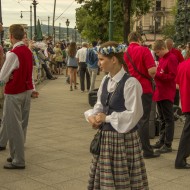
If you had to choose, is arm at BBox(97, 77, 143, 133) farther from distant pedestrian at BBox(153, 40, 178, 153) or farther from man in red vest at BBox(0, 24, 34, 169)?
distant pedestrian at BBox(153, 40, 178, 153)

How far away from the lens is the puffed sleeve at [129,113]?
3963 millimetres

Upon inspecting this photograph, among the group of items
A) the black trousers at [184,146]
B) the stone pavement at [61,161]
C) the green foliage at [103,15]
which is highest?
the green foliage at [103,15]

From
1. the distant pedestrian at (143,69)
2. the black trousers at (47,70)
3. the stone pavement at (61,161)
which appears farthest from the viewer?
the black trousers at (47,70)

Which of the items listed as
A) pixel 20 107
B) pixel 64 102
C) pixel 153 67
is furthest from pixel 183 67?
pixel 64 102

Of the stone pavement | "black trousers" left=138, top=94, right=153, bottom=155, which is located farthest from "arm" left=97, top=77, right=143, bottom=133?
"black trousers" left=138, top=94, right=153, bottom=155

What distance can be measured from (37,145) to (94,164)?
3.83 meters

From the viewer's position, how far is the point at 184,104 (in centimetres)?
621

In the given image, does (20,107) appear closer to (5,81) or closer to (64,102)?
(5,81)

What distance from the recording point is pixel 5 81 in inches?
243

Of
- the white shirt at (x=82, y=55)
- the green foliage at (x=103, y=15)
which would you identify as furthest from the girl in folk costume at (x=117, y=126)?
the green foliage at (x=103, y=15)

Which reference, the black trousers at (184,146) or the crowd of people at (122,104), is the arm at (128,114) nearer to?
the crowd of people at (122,104)

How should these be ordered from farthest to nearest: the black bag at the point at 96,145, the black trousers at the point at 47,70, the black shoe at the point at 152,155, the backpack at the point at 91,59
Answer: the black trousers at the point at 47,70
the backpack at the point at 91,59
the black shoe at the point at 152,155
the black bag at the point at 96,145

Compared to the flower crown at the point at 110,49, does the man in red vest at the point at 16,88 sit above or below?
below

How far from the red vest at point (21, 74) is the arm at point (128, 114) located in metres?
2.51
